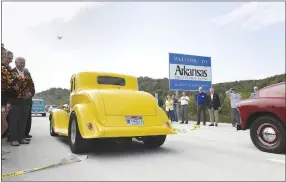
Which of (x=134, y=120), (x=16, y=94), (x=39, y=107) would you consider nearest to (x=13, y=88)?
(x=16, y=94)

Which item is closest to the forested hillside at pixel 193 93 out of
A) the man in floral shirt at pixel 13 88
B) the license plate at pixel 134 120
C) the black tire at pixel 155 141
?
the man in floral shirt at pixel 13 88

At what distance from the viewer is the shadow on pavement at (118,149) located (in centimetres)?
518

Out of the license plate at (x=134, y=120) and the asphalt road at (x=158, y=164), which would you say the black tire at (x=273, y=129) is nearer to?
the asphalt road at (x=158, y=164)

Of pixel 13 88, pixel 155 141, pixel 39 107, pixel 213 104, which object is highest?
pixel 13 88

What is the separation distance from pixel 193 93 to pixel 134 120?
74.1ft

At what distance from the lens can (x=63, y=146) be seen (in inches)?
247

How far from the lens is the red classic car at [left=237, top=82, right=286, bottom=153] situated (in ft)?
14.2

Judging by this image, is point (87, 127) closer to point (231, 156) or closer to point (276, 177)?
point (231, 156)

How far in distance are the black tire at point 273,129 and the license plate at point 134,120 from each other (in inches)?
72.5

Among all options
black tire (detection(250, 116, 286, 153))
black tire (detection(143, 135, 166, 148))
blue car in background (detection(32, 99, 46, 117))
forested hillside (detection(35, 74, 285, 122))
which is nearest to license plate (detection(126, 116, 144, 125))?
black tire (detection(143, 135, 166, 148))

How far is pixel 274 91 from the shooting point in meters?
4.46

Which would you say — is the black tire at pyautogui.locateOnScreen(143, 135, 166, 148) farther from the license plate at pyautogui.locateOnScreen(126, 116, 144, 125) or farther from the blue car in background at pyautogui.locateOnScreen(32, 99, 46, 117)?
the blue car in background at pyautogui.locateOnScreen(32, 99, 46, 117)

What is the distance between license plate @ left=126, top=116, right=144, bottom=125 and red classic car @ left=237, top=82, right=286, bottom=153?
1.76m

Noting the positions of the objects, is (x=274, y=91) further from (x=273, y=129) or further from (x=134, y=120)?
(x=134, y=120)
